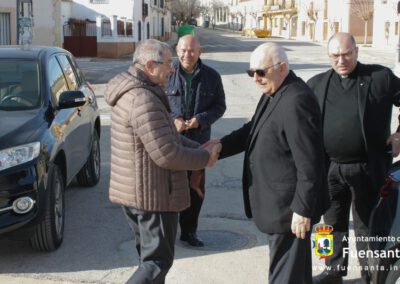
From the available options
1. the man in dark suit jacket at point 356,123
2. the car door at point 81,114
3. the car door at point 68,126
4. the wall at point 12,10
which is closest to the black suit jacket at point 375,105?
the man in dark suit jacket at point 356,123

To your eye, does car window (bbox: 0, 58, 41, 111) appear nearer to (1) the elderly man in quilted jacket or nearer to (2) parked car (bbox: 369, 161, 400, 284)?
(1) the elderly man in quilted jacket

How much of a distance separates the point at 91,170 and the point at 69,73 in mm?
1220

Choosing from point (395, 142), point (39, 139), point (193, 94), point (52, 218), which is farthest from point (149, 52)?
point (52, 218)

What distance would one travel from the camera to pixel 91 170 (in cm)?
739

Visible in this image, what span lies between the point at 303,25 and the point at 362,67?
76.8 meters

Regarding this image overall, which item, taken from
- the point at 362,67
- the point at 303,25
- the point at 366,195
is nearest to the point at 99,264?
the point at 366,195

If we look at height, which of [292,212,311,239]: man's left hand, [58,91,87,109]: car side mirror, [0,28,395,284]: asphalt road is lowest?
[0,28,395,284]: asphalt road

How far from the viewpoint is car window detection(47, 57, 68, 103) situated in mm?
5891

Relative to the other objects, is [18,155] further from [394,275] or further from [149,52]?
[394,275]

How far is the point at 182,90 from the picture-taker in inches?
204

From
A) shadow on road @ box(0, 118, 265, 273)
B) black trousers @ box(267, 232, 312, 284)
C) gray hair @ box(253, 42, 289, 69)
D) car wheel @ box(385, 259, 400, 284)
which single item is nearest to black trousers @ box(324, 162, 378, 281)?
car wheel @ box(385, 259, 400, 284)

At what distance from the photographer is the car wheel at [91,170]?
23.9 feet

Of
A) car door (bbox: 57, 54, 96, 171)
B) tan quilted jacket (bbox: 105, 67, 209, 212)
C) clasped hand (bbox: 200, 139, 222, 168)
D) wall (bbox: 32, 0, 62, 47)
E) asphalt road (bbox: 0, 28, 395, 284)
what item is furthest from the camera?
wall (bbox: 32, 0, 62, 47)

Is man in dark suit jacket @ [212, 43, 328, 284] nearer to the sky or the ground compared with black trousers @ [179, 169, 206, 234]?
nearer to the sky
